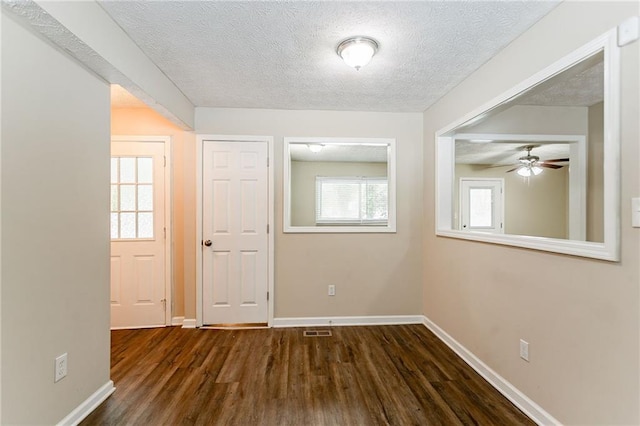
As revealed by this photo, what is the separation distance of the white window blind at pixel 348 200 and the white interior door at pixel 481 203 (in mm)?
1889

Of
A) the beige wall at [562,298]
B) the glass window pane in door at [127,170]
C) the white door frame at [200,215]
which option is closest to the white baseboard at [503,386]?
the beige wall at [562,298]

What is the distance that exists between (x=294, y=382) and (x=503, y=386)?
4.97 ft

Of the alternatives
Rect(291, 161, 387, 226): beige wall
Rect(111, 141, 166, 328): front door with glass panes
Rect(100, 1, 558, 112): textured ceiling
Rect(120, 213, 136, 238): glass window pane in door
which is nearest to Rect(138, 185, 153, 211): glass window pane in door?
Rect(111, 141, 166, 328): front door with glass panes

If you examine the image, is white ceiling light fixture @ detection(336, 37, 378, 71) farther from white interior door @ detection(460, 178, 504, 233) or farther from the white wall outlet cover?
white interior door @ detection(460, 178, 504, 233)

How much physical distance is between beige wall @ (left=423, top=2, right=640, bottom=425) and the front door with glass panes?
3246 millimetres

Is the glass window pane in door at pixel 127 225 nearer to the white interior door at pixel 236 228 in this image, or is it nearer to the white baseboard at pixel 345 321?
the white interior door at pixel 236 228

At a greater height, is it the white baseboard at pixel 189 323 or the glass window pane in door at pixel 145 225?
the glass window pane in door at pixel 145 225

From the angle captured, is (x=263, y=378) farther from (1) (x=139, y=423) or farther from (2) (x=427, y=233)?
(2) (x=427, y=233)

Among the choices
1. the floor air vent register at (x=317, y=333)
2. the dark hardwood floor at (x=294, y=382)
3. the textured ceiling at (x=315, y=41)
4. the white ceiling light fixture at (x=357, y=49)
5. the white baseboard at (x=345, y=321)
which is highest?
the textured ceiling at (x=315, y=41)

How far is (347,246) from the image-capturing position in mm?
3311

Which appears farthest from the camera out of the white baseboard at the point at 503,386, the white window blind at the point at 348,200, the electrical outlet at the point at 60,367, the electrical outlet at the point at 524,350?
the white window blind at the point at 348,200

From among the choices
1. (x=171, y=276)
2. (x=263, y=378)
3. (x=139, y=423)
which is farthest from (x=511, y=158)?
(x=139, y=423)

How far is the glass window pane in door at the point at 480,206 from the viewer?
6.11 meters

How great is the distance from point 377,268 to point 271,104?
2.24 meters
